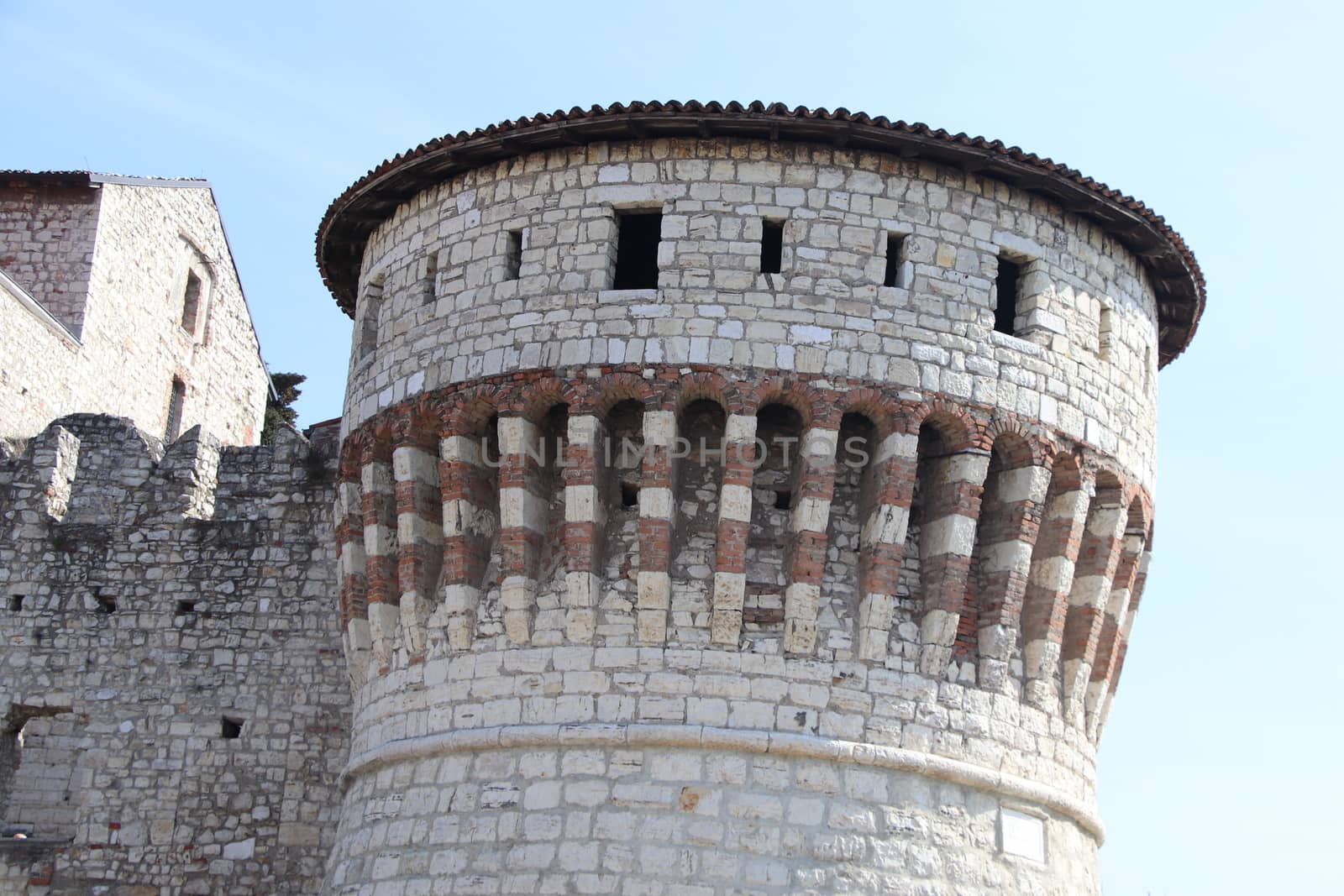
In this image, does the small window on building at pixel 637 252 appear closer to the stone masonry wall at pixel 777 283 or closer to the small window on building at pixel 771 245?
the stone masonry wall at pixel 777 283

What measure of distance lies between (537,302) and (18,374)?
8221 mm

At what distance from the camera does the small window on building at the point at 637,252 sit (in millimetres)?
12500

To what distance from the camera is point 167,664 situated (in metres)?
15.0

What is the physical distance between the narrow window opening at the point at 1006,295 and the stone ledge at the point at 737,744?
10.9ft

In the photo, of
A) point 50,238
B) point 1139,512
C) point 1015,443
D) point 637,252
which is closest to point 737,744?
point 1015,443

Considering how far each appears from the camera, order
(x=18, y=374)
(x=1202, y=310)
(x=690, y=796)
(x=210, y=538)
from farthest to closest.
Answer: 1. (x=18, y=374)
2. (x=210, y=538)
3. (x=1202, y=310)
4. (x=690, y=796)

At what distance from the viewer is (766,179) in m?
12.1

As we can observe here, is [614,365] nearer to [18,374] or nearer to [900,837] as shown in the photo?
[900,837]

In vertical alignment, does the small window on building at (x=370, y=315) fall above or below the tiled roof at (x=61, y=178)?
below

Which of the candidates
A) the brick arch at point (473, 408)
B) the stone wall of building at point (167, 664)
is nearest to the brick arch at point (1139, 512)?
the brick arch at point (473, 408)

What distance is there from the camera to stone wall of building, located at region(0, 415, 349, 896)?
46.9ft

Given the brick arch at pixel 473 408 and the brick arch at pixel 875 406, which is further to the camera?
the brick arch at pixel 473 408

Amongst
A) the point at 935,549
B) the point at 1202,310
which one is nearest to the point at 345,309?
the point at 935,549

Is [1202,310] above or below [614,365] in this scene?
above
